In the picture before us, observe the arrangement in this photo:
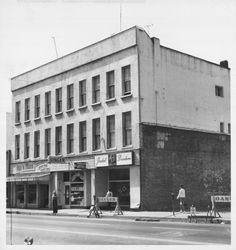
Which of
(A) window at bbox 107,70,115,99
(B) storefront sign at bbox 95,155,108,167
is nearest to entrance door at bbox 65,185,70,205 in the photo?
(B) storefront sign at bbox 95,155,108,167

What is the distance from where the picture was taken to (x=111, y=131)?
108 feet

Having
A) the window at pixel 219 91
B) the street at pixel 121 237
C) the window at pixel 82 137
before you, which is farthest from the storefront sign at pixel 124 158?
the street at pixel 121 237

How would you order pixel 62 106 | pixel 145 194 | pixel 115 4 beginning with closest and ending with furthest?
1. pixel 115 4
2. pixel 145 194
3. pixel 62 106

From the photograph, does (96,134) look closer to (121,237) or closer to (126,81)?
(126,81)

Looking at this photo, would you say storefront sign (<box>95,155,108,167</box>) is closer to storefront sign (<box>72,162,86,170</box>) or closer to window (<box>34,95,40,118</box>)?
storefront sign (<box>72,162,86,170</box>)

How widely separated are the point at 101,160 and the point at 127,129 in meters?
2.95

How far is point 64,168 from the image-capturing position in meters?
35.9

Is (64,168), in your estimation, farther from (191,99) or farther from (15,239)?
(15,239)

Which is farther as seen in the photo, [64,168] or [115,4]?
[64,168]

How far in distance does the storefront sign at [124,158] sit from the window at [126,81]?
4.11 metres

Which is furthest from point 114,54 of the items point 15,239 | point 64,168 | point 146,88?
point 15,239

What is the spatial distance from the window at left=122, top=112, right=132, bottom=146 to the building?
0.07 meters

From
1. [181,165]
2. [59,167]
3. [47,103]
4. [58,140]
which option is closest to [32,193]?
[59,167]
